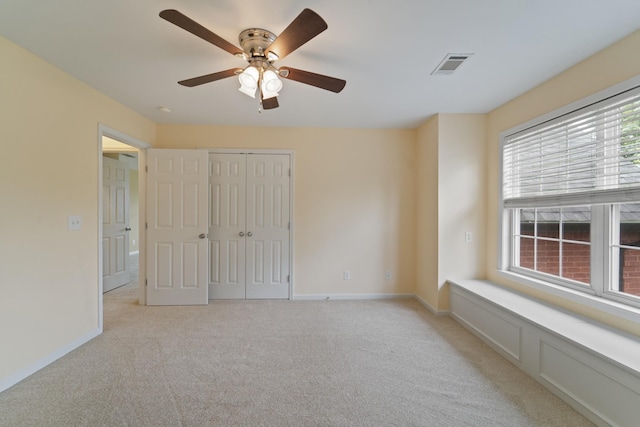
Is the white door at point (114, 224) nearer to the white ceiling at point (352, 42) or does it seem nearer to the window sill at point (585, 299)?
the white ceiling at point (352, 42)

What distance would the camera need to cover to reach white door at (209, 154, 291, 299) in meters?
3.80

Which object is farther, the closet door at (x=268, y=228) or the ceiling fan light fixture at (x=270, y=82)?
the closet door at (x=268, y=228)

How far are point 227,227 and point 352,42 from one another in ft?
9.43

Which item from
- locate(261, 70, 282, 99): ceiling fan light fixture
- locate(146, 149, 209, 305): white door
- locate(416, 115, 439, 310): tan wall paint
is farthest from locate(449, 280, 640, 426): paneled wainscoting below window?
locate(146, 149, 209, 305): white door

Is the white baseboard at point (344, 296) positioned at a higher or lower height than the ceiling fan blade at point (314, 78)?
lower

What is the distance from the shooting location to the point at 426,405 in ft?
5.84

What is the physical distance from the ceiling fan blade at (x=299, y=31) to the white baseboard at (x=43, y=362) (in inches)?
118

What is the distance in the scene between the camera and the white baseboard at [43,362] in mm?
1921

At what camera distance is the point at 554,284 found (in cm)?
245

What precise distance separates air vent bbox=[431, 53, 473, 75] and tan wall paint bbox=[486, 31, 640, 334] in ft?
3.20

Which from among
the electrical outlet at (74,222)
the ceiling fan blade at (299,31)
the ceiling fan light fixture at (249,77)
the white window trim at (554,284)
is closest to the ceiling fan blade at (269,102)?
the ceiling fan light fixture at (249,77)

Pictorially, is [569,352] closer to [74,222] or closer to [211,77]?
[211,77]

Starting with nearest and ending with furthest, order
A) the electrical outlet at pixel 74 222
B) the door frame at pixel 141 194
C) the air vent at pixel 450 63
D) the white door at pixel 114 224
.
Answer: the air vent at pixel 450 63
the electrical outlet at pixel 74 222
the door frame at pixel 141 194
the white door at pixel 114 224

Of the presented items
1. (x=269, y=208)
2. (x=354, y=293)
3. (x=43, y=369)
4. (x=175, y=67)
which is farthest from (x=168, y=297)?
(x=175, y=67)
